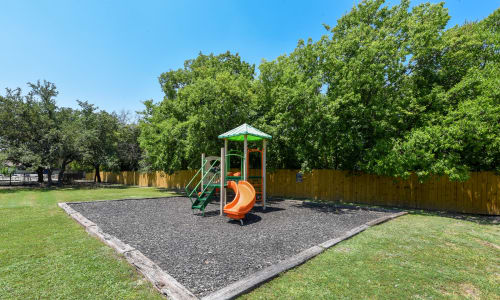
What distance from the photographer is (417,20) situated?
1158 centimetres

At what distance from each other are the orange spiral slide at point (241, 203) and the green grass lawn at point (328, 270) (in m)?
3.05

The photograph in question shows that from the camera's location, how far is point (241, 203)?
767 cm

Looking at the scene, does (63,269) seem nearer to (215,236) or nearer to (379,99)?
(215,236)

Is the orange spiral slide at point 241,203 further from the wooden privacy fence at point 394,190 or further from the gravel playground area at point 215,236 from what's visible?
the wooden privacy fence at point 394,190

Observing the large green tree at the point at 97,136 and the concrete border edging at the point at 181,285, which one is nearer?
the concrete border edging at the point at 181,285

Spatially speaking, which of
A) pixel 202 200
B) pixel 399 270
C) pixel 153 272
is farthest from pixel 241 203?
pixel 399 270

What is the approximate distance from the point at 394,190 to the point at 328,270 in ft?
32.5

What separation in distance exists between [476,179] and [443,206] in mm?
1691

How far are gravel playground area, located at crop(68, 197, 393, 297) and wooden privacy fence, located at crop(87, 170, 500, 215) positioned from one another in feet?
9.83

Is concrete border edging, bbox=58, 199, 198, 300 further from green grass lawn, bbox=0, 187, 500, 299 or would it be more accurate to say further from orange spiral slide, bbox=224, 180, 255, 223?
orange spiral slide, bbox=224, 180, 255, 223

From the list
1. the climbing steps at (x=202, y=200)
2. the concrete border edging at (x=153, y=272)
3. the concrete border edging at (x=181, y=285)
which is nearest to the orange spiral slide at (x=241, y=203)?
the climbing steps at (x=202, y=200)

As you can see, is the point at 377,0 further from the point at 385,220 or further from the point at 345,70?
the point at 385,220

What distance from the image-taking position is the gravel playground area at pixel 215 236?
384cm

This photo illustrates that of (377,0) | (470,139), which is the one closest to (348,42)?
(377,0)
